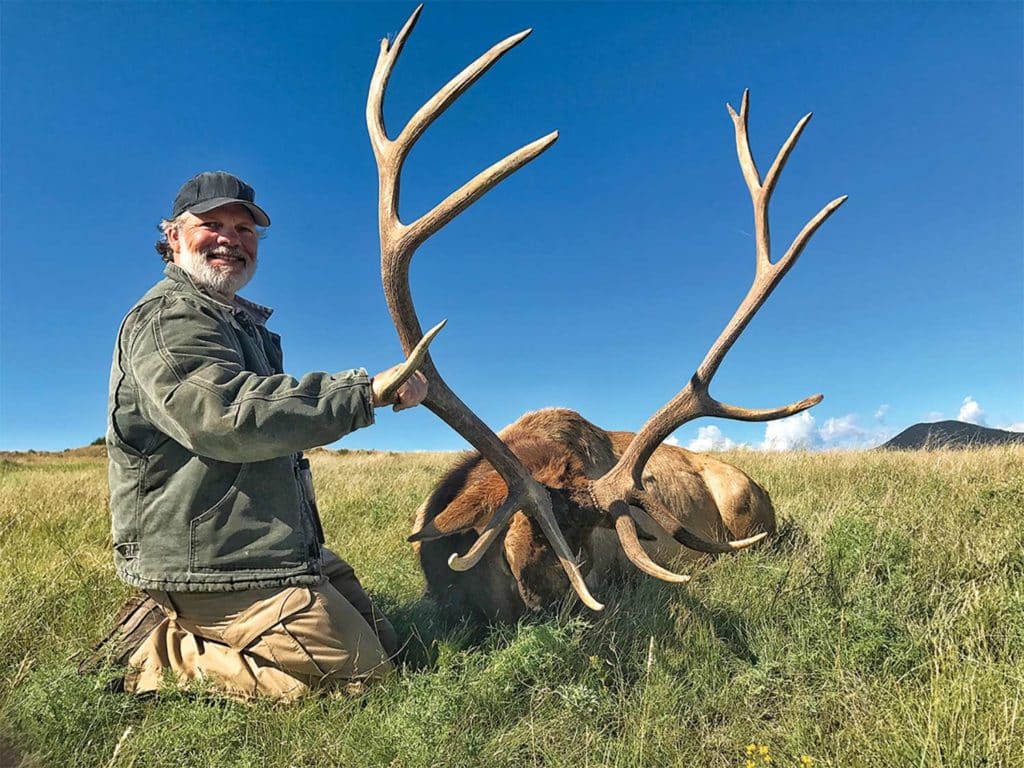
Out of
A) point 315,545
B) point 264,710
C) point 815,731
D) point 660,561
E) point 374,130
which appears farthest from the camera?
point 660,561

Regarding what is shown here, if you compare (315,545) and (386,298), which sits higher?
(386,298)

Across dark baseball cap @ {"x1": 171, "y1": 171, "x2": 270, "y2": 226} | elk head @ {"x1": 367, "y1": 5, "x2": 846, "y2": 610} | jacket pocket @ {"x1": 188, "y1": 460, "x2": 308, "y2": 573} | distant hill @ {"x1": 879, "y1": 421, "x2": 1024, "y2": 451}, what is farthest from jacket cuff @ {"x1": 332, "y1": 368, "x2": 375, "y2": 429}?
distant hill @ {"x1": 879, "y1": 421, "x2": 1024, "y2": 451}

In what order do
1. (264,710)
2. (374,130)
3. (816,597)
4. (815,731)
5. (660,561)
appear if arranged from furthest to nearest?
1. (660,561)
2. (816,597)
3. (374,130)
4. (264,710)
5. (815,731)

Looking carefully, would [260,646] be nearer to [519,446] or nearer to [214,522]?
[214,522]

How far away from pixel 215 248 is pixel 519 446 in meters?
2.56

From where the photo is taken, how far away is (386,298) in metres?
3.67

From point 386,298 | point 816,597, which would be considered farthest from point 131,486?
point 816,597

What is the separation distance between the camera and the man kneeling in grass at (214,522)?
2.81m

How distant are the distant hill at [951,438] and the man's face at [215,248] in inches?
473

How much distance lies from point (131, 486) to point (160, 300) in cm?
87

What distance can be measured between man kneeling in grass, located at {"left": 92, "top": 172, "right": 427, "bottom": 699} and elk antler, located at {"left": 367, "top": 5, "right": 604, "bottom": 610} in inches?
25.9

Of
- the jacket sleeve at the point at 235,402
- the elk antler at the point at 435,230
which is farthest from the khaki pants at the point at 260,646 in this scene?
the jacket sleeve at the point at 235,402

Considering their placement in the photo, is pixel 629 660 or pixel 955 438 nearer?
pixel 629 660

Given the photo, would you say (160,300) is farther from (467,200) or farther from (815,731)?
(815,731)
